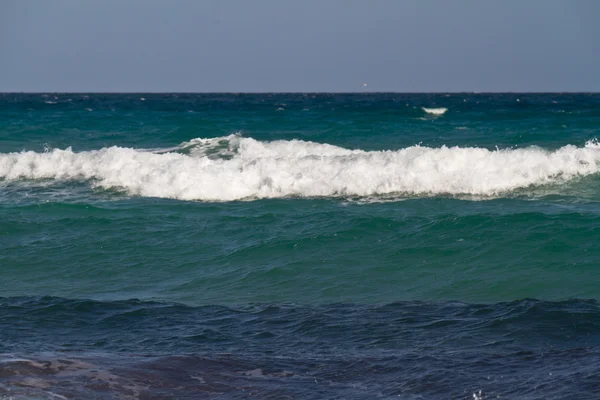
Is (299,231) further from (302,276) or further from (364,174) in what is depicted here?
(364,174)

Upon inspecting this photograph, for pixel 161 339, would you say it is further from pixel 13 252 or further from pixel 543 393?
pixel 13 252

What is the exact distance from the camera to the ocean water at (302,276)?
695cm

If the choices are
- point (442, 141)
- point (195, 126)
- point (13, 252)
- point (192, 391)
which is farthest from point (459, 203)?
point (195, 126)

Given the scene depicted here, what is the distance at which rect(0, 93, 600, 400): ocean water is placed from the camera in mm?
6949

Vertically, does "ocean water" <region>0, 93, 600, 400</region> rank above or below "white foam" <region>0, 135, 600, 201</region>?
below

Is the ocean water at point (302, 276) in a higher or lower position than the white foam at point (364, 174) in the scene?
lower

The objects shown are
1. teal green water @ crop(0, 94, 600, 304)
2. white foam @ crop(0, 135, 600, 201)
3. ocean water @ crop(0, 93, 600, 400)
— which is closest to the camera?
ocean water @ crop(0, 93, 600, 400)

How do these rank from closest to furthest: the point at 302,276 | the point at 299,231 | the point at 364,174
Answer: the point at 302,276
the point at 299,231
the point at 364,174

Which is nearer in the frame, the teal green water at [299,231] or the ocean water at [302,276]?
the ocean water at [302,276]

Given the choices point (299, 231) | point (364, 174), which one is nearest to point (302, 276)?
point (299, 231)

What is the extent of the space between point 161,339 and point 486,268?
491 centimetres

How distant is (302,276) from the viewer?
11156 mm

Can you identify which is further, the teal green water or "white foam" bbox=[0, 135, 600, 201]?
"white foam" bbox=[0, 135, 600, 201]

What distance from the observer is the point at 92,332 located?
862 cm
